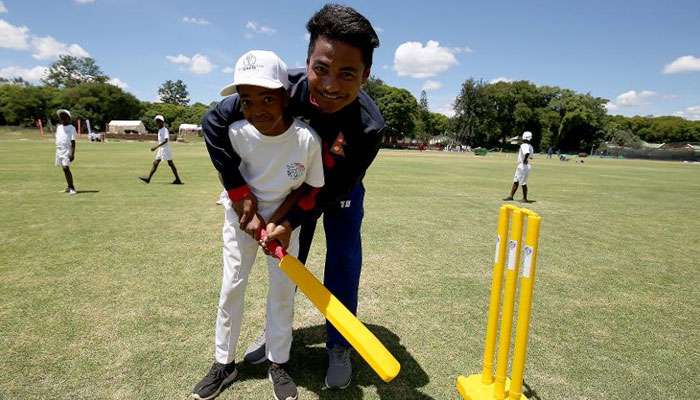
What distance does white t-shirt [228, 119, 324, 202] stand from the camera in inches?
91.8

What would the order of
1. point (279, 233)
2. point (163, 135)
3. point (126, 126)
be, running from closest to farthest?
1. point (279, 233)
2. point (163, 135)
3. point (126, 126)

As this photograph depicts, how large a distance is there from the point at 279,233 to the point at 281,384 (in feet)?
3.27

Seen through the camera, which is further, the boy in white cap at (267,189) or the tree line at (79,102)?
the tree line at (79,102)

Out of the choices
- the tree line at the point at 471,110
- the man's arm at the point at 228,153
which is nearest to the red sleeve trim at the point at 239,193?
the man's arm at the point at 228,153

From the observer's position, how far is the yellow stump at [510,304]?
6.44ft

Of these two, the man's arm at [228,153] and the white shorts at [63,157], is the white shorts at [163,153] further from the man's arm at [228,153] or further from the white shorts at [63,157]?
the man's arm at [228,153]

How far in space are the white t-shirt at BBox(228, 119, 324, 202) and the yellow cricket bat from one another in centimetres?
32

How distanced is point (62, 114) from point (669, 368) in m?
11.8

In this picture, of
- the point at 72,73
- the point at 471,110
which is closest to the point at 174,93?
the point at 72,73

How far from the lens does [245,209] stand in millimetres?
2367

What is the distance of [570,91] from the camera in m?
77.5

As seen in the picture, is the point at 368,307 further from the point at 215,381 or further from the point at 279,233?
the point at 279,233

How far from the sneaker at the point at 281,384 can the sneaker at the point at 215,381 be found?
0.88 ft

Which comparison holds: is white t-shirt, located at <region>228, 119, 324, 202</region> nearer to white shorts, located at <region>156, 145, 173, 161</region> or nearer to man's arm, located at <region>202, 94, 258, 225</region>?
man's arm, located at <region>202, 94, 258, 225</region>
